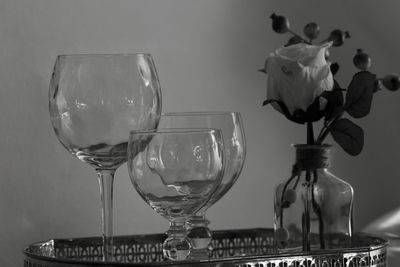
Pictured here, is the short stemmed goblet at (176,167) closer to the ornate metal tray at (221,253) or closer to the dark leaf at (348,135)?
the ornate metal tray at (221,253)

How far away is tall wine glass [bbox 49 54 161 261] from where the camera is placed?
89 centimetres

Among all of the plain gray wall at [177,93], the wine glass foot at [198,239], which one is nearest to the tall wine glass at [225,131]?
the wine glass foot at [198,239]

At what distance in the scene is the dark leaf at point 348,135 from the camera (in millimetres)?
1014

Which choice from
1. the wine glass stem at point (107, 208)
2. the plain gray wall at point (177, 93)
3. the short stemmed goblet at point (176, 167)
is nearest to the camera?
the short stemmed goblet at point (176, 167)

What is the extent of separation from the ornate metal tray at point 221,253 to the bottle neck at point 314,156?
11 centimetres

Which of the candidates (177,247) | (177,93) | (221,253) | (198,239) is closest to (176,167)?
(177,247)

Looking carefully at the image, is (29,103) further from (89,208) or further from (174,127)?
(174,127)

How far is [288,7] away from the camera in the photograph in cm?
164

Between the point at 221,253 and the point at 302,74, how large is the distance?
0.93 ft

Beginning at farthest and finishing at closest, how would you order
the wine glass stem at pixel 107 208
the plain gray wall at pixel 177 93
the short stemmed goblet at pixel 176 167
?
the plain gray wall at pixel 177 93 < the wine glass stem at pixel 107 208 < the short stemmed goblet at pixel 176 167

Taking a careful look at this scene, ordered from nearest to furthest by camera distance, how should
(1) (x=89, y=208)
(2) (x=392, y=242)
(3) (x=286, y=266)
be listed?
1. (3) (x=286, y=266)
2. (2) (x=392, y=242)
3. (1) (x=89, y=208)

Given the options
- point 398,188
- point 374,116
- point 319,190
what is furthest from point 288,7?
point 319,190

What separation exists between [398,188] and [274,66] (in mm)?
859

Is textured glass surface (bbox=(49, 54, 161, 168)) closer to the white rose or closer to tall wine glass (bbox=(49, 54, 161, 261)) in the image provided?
tall wine glass (bbox=(49, 54, 161, 261))
